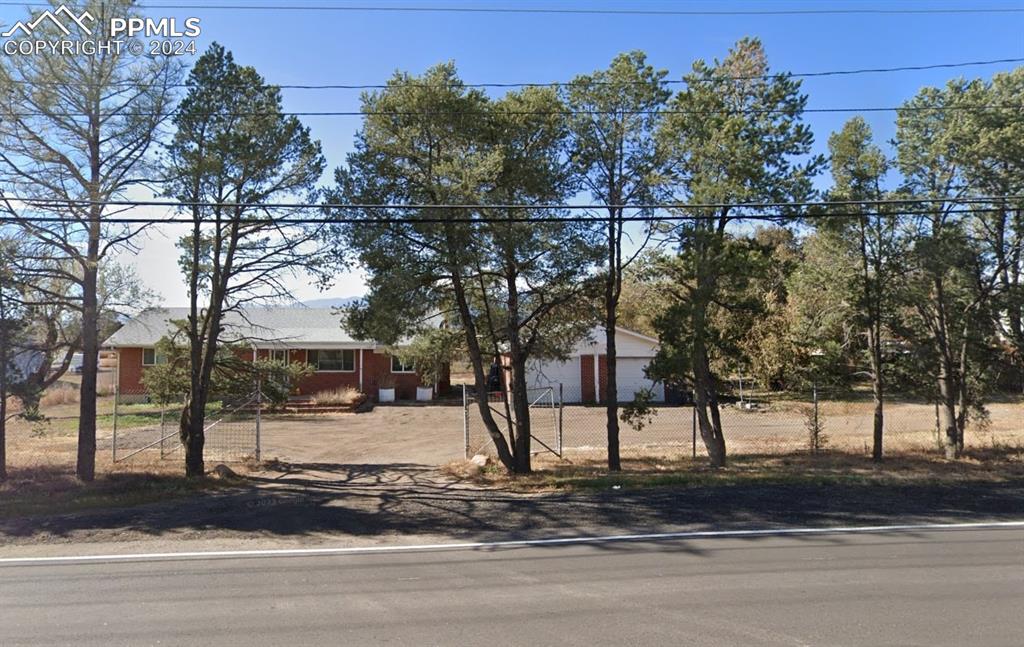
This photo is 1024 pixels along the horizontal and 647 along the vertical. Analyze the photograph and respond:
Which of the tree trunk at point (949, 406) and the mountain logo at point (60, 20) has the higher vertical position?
the mountain logo at point (60, 20)

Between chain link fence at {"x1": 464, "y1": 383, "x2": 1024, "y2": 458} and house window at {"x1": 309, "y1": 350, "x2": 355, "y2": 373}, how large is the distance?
7850 mm

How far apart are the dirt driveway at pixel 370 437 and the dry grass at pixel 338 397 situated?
4.48 ft

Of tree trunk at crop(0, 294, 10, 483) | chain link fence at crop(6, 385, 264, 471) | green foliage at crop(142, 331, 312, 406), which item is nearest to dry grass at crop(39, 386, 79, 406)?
chain link fence at crop(6, 385, 264, 471)

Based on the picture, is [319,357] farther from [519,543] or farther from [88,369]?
[519,543]

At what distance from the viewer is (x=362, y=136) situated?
13539 millimetres

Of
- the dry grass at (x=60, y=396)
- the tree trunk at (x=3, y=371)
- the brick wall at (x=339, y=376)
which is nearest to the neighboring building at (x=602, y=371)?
the brick wall at (x=339, y=376)

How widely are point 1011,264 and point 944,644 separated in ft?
46.7

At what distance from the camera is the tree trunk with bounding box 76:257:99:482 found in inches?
495

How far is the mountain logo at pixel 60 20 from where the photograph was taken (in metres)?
11.3

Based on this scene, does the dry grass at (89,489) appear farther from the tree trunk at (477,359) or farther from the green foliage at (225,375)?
the tree trunk at (477,359)

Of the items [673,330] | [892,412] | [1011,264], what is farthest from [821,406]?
[673,330]

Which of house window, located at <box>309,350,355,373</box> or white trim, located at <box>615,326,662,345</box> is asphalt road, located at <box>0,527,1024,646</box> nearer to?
white trim, located at <box>615,326,662,345</box>

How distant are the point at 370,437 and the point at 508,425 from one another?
23.4 feet

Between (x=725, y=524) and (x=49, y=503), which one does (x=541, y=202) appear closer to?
(x=725, y=524)
